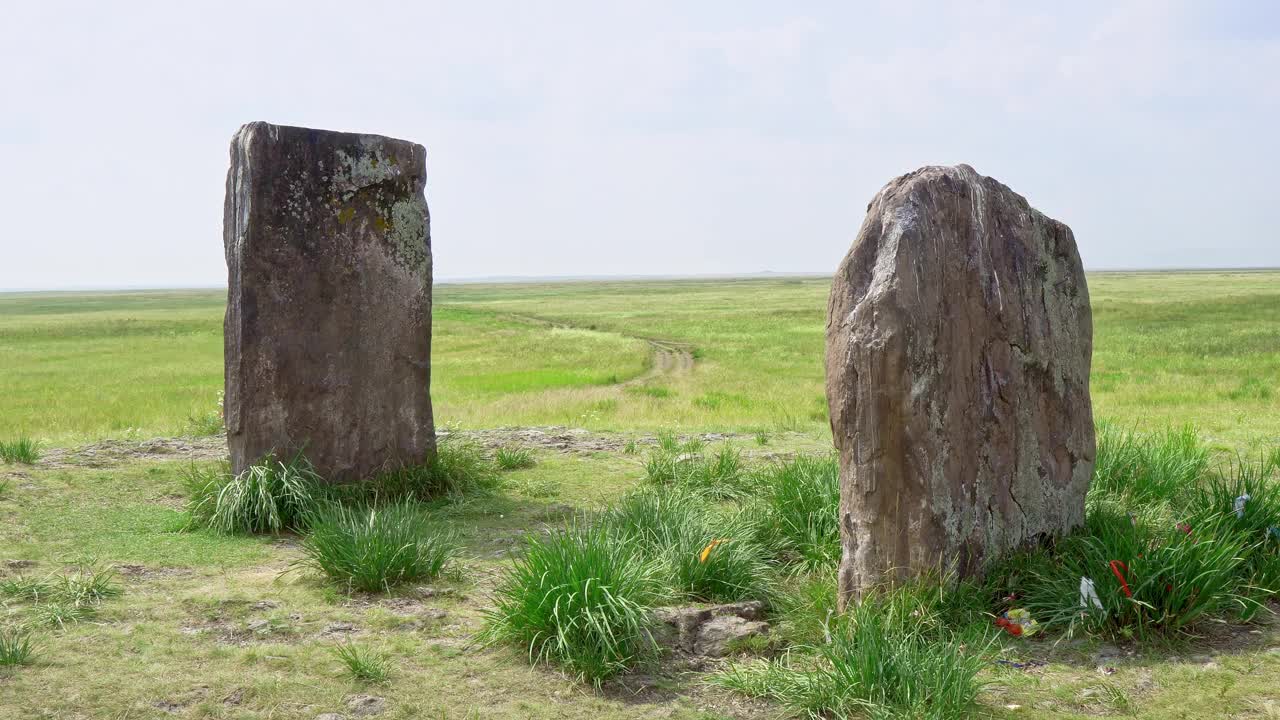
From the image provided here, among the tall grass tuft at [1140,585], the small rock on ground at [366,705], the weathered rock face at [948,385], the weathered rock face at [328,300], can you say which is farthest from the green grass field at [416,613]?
the weathered rock face at [328,300]

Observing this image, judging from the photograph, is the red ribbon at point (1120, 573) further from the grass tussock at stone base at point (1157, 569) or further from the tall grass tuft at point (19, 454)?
the tall grass tuft at point (19, 454)

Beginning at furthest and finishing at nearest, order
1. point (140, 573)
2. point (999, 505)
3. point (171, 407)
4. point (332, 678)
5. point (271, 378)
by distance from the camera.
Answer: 1. point (171, 407)
2. point (271, 378)
3. point (140, 573)
4. point (999, 505)
5. point (332, 678)

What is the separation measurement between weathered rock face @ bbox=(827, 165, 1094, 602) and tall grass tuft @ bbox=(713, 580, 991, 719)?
1.13 feet

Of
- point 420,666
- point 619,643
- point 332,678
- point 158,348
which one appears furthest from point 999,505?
point 158,348

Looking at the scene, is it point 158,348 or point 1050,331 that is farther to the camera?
point 158,348

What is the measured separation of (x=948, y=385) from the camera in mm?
5996

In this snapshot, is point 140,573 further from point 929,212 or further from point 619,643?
point 929,212

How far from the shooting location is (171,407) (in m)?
22.3

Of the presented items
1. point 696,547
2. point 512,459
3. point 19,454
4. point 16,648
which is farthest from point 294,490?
point 19,454

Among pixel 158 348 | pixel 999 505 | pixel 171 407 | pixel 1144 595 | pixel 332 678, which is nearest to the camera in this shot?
pixel 332 678

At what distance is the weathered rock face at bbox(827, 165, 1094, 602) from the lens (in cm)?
582

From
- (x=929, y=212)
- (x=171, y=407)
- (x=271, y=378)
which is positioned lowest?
(x=171, y=407)

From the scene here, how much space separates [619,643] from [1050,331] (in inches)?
139

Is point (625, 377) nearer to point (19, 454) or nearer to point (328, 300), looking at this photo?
point (19, 454)
